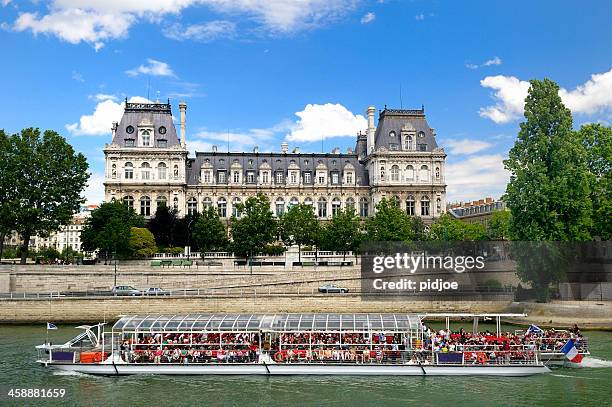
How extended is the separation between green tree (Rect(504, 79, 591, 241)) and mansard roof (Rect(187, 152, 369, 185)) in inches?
1708

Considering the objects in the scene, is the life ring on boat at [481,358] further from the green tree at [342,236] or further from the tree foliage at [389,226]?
the green tree at [342,236]

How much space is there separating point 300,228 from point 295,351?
43.0m

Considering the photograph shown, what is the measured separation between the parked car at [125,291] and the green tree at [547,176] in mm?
29979

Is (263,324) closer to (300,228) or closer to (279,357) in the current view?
(279,357)

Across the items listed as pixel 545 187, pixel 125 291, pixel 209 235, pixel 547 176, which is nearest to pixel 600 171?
pixel 547 176

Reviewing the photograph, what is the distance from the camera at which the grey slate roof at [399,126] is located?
94.8 m

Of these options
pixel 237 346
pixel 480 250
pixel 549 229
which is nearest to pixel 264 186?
pixel 480 250

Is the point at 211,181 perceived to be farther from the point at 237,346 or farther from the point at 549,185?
the point at 237,346

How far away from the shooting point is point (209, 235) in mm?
75188

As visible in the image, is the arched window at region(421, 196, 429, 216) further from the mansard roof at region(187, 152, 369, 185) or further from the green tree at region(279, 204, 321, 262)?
the green tree at region(279, 204, 321, 262)

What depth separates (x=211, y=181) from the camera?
92.9 m

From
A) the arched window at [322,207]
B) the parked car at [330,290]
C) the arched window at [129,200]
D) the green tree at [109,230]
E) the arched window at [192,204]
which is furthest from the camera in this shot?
the arched window at [322,207]

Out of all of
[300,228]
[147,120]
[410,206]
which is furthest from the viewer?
[410,206]

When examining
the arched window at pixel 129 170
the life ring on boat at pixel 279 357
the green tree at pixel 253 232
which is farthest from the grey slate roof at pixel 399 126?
the life ring on boat at pixel 279 357
